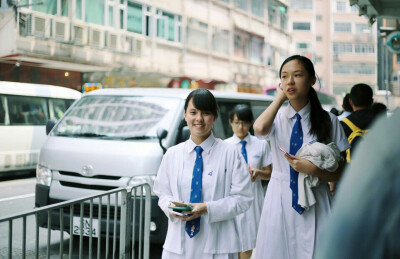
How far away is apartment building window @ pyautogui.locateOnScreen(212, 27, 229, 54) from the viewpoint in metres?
29.9

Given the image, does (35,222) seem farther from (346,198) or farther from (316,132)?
(346,198)

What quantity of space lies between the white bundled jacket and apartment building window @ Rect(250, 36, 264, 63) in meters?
32.9

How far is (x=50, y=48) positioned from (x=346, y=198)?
18.5m

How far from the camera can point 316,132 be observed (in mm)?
2766

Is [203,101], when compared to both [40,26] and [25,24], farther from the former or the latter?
[40,26]

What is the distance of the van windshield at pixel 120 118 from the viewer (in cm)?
534

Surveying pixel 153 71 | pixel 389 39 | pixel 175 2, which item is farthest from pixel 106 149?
pixel 175 2

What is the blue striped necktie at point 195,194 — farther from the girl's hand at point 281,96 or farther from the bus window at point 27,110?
the bus window at point 27,110

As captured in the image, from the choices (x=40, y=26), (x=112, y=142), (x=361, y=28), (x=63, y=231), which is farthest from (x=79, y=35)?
(x=361, y=28)

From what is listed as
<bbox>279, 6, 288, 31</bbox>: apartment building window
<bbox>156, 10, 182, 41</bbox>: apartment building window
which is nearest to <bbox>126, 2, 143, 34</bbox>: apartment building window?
<bbox>156, 10, 182, 41</bbox>: apartment building window

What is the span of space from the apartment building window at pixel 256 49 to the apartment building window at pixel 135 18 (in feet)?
45.3

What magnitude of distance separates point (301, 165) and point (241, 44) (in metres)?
31.4

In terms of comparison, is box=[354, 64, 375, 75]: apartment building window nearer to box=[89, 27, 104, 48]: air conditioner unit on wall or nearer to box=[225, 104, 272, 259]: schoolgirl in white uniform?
box=[89, 27, 104, 48]: air conditioner unit on wall

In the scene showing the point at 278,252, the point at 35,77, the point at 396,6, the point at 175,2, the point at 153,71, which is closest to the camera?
the point at 278,252
